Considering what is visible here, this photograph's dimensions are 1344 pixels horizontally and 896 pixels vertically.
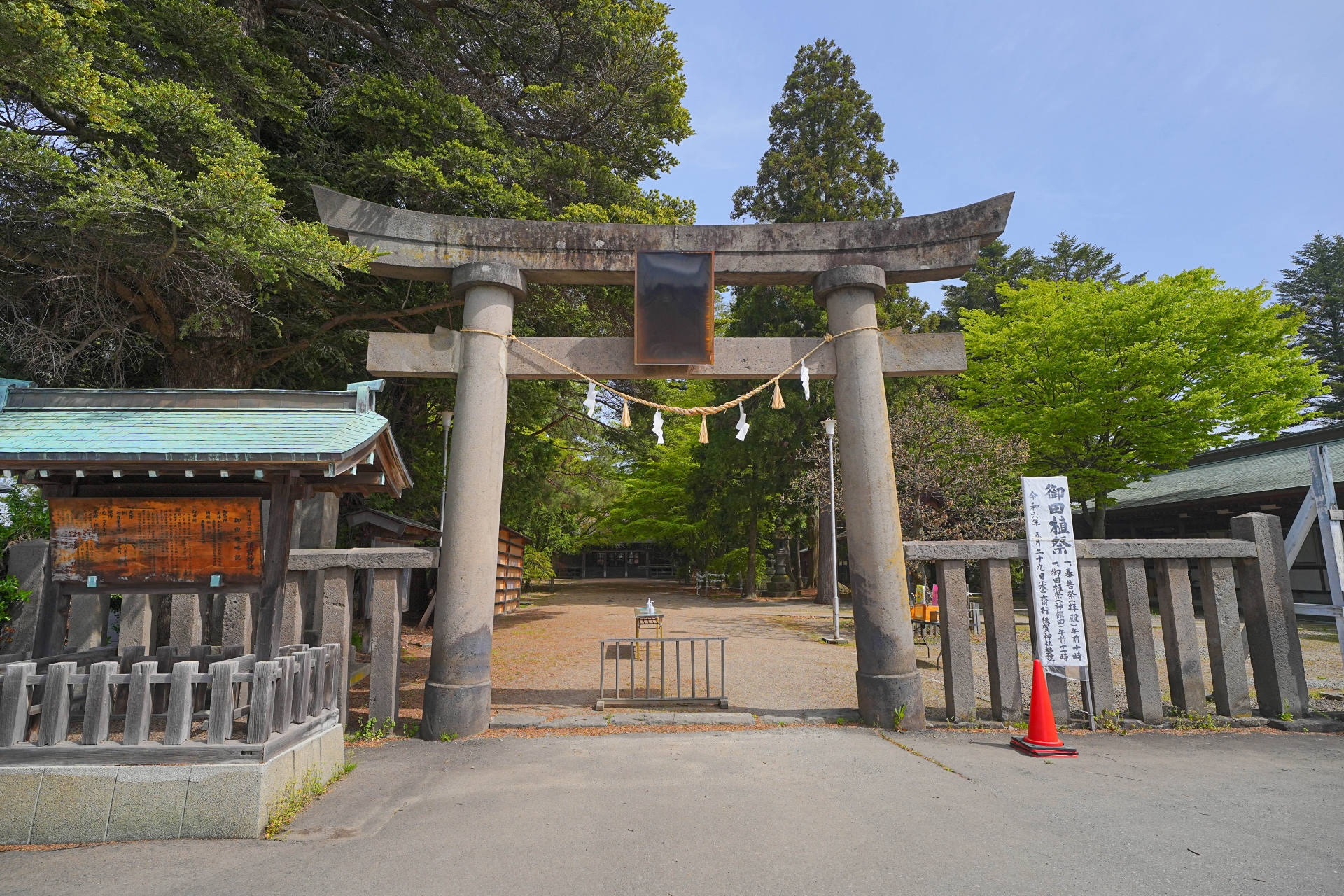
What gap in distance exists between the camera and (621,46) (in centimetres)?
914

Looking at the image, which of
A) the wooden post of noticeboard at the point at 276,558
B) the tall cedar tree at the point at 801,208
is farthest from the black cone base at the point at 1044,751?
the tall cedar tree at the point at 801,208

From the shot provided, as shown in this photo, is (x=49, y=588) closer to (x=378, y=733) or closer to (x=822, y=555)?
(x=378, y=733)

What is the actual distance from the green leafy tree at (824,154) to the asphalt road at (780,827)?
17475 millimetres

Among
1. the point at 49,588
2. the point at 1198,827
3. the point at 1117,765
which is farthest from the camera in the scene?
the point at 1117,765

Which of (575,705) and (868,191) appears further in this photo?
(868,191)

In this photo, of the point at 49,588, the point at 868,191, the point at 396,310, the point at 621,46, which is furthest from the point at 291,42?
the point at 868,191

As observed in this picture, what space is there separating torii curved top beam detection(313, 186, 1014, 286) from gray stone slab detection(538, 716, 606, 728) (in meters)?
4.67

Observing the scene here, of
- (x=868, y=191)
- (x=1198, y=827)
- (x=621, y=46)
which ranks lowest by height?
(x=1198, y=827)

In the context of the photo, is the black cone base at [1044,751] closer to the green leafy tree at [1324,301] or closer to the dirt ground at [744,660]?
the dirt ground at [744,660]

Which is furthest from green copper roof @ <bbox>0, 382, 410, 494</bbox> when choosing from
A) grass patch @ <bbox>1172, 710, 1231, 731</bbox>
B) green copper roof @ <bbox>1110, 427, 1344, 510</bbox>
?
green copper roof @ <bbox>1110, 427, 1344, 510</bbox>

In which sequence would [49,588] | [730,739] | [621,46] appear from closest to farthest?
[49,588]
[730,739]
[621,46]

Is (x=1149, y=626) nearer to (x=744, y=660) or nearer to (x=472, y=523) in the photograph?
(x=744, y=660)

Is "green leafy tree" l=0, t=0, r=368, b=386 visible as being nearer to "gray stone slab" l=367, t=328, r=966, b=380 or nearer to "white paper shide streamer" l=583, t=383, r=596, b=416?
"gray stone slab" l=367, t=328, r=966, b=380

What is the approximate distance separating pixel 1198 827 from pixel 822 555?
18.0 m
